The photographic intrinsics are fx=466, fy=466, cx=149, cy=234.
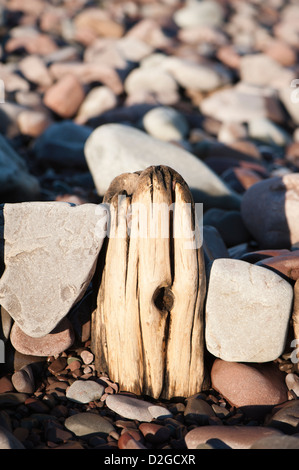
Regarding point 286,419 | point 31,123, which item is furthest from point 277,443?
point 31,123

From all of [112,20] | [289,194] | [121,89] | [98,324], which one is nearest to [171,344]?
[98,324]

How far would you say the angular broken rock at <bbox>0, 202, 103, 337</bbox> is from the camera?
8.17 feet

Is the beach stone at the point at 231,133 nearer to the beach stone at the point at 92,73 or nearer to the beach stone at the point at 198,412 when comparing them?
the beach stone at the point at 92,73

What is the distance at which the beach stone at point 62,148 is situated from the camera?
18.5ft

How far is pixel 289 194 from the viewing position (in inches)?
154

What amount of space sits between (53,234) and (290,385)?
1600mm

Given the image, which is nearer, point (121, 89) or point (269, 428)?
point (269, 428)

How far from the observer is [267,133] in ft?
24.2

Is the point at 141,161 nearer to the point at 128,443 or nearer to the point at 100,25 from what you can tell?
the point at 128,443

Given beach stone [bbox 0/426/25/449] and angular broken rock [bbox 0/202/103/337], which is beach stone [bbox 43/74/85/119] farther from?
beach stone [bbox 0/426/25/449]

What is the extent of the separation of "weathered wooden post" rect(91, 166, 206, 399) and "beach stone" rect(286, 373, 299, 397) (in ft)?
1.70

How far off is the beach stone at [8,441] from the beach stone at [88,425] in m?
0.29
